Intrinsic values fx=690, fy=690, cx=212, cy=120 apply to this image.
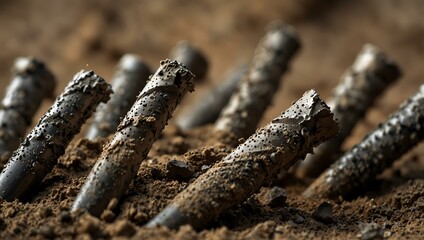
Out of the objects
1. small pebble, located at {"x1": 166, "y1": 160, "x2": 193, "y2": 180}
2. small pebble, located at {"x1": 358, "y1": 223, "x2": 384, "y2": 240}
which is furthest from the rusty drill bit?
small pebble, located at {"x1": 358, "y1": 223, "x2": 384, "y2": 240}

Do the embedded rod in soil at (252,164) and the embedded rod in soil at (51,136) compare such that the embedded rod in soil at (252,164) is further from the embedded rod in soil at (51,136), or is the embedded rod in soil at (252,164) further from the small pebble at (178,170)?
the embedded rod in soil at (51,136)

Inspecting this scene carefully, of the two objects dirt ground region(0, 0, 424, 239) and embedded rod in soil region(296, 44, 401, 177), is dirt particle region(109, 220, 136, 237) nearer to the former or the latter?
embedded rod in soil region(296, 44, 401, 177)

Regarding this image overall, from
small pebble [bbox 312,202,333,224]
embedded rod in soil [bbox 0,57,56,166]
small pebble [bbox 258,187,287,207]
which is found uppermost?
embedded rod in soil [bbox 0,57,56,166]

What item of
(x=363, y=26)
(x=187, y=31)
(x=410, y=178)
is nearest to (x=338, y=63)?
(x=363, y=26)

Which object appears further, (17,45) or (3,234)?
(17,45)

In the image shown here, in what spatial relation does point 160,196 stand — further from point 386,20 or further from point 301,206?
point 386,20

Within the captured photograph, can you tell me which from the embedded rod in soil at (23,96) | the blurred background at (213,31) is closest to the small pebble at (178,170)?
the embedded rod in soil at (23,96)
